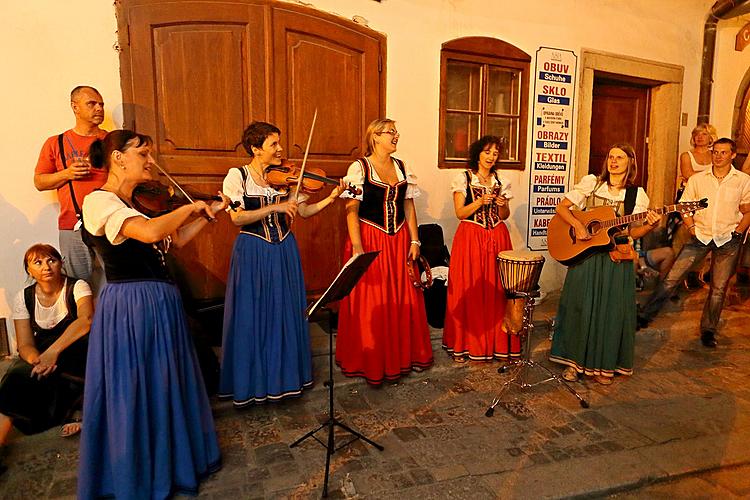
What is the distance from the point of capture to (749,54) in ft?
22.4

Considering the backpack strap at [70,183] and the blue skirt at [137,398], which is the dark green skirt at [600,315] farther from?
the backpack strap at [70,183]

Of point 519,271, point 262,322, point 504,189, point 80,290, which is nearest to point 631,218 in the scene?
point 519,271

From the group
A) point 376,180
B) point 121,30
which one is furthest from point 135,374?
point 121,30

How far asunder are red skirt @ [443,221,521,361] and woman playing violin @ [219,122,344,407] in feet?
4.51

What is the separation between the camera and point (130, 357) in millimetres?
2295

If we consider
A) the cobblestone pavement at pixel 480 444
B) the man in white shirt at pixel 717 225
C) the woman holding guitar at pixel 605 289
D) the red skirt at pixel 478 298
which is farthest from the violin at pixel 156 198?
the man in white shirt at pixel 717 225

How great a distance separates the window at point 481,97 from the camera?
525 cm

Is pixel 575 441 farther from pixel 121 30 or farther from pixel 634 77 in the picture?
pixel 634 77

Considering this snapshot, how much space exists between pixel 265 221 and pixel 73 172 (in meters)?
1.32

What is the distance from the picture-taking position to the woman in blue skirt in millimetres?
2268

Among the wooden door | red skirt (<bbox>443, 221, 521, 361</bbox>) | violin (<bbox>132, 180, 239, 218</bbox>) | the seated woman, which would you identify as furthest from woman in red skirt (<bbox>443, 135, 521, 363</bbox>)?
the wooden door

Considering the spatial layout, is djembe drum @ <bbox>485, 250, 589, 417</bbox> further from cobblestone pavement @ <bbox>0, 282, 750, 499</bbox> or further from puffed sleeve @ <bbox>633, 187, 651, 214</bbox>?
puffed sleeve @ <bbox>633, 187, 651, 214</bbox>

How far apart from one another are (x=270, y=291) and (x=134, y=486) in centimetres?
130

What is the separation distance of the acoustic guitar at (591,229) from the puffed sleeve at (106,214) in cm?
302
